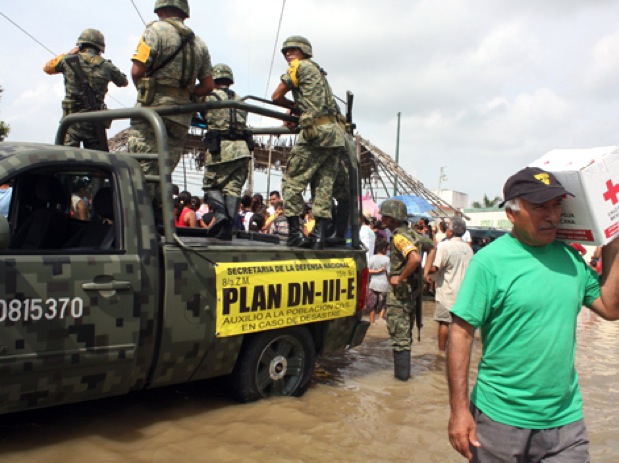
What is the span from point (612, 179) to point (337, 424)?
9.12 feet

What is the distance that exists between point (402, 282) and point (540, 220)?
11.9 ft

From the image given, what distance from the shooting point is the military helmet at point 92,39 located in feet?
18.8

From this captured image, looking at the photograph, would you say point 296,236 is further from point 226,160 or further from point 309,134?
point 226,160

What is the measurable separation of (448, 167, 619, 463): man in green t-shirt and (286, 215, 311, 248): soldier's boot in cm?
264

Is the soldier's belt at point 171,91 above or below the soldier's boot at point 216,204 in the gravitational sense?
above

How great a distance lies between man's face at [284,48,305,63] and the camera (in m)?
5.38

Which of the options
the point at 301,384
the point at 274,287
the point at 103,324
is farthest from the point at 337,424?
the point at 103,324

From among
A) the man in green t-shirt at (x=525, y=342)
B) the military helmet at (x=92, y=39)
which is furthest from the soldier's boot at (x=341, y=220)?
the man in green t-shirt at (x=525, y=342)

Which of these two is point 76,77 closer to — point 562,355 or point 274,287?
point 274,287

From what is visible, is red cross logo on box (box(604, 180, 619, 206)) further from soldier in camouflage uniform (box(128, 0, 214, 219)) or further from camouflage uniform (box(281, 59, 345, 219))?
soldier in camouflage uniform (box(128, 0, 214, 219))

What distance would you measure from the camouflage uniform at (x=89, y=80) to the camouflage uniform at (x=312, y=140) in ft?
6.41

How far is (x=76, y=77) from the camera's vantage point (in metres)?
5.57

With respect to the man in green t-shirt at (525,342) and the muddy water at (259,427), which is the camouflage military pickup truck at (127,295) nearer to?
the muddy water at (259,427)

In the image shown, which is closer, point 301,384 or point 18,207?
point 18,207
